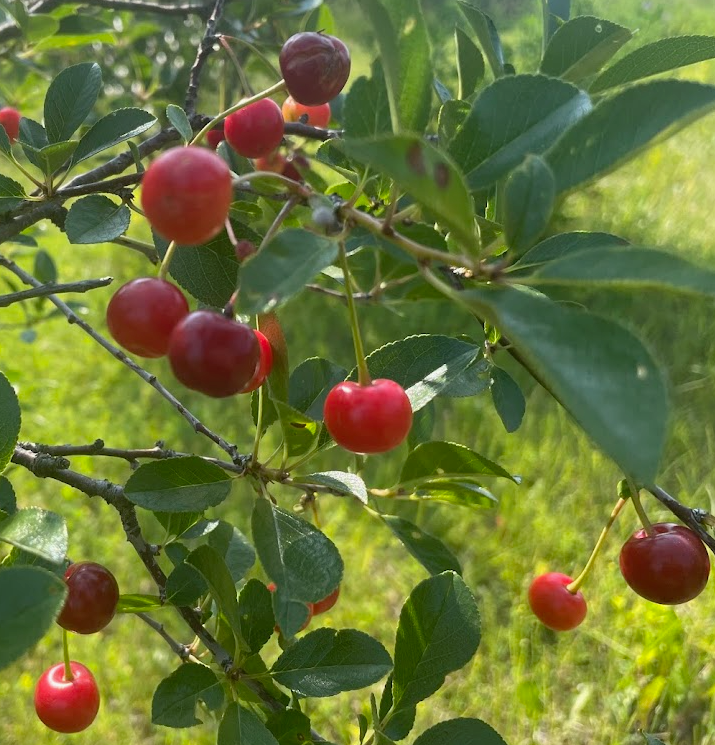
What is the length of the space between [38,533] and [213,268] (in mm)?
306

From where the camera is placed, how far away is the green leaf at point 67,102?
947mm

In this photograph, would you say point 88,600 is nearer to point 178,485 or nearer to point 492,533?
point 178,485

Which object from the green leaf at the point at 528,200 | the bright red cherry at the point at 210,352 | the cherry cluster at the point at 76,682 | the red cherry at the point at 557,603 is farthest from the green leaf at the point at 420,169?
the red cherry at the point at 557,603

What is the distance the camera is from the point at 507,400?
3.26ft

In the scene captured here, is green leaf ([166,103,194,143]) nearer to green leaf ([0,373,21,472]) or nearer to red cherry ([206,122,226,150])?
green leaf ([0,373,21,472])

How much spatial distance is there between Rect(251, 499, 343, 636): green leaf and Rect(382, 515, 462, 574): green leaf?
187mm

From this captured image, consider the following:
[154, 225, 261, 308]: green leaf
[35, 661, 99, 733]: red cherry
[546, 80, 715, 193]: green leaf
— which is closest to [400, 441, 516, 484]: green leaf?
[154, 225, 261, 308]: green leaf

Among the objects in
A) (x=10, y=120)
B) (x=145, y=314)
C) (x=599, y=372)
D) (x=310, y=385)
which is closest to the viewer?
(x=599, y=372)

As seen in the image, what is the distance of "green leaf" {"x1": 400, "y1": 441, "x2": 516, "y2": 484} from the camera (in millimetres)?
824

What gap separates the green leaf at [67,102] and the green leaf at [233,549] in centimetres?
52

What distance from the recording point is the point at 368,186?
73 centimetres

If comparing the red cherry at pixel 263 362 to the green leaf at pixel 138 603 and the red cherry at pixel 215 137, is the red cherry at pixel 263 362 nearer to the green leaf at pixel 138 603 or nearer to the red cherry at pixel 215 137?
the green leaf at pixel 138 603

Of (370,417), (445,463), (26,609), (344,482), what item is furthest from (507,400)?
(26,609)

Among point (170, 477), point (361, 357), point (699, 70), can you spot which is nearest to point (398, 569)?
point (170, 477)
